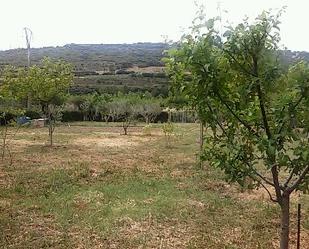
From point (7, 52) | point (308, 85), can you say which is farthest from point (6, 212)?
point (7, 52)

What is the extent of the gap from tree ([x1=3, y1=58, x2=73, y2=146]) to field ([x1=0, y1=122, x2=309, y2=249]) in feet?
16.4

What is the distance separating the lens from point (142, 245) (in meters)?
6.75

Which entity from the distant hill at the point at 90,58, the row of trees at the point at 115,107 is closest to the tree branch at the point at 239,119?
the row of trees at the point at 115,107

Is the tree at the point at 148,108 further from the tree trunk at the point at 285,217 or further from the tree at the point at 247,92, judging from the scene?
the tree at the point at 247,92

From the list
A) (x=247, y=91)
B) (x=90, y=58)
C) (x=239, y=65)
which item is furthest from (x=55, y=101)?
(x=90, y=58)

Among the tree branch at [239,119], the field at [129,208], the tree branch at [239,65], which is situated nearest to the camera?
the tree branch at [239,65]

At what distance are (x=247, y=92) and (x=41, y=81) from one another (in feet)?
52.8

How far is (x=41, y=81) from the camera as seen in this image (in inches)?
739

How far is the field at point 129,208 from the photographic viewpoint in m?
7.00

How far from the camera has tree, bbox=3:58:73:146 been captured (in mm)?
18750

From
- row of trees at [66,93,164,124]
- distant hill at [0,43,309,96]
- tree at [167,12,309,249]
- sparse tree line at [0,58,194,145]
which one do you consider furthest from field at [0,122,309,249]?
distant hill at [0,43,309,96]

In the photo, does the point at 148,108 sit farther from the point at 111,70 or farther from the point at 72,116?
the point at 111,70

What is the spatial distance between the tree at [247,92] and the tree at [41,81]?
1543 cm

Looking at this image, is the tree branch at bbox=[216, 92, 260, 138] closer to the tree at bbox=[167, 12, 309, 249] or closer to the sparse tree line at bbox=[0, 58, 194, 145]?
the tree at bbox=[167, 12, 309, 249]
